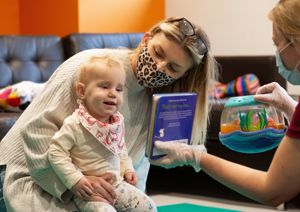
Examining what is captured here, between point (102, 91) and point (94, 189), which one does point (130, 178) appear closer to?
point (94, 189)

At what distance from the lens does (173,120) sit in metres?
1.83

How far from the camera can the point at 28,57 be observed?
13.4ft

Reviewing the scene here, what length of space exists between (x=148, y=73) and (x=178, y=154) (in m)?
0.34

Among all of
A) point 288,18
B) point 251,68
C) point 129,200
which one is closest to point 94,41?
point 251,68

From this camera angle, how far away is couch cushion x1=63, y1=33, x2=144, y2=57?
4.17 metres

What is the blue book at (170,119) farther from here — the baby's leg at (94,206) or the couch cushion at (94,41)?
the couch cushion at (94,41)

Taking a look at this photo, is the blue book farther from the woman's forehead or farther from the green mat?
the green mat

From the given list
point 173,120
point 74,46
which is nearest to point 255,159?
point 74,46

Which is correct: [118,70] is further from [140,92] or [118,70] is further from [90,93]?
[140,92]

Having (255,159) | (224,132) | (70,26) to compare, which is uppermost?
(224,132)

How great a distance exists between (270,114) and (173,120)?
36cm

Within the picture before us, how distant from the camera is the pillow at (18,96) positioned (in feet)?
11.4

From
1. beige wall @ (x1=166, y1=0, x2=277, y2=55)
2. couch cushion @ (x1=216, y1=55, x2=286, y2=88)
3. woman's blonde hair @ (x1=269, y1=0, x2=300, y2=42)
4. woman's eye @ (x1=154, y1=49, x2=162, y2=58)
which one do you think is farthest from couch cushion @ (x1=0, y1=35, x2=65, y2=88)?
woman's blonde hair @ (x1=269, y1=0, x2=300, y2=42)

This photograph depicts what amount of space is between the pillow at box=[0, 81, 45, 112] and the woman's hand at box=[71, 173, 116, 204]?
5.79 feet
